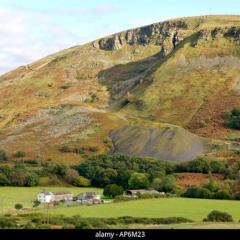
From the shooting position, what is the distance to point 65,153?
128 m

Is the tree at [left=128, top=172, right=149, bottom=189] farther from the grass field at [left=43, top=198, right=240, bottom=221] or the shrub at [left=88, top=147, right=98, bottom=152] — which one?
the shrub at [left=88, top=147, right=98, bottom=152]

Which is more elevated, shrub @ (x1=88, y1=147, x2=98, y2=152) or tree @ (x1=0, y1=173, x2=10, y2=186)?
tree @ (x1=0, y1=173, x2=10, y2=186)

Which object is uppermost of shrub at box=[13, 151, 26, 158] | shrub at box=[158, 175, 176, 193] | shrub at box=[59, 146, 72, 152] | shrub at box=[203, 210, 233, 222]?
shrub at box=[203, 210, 233, 222]

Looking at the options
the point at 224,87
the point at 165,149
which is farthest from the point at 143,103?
the point at 165,149

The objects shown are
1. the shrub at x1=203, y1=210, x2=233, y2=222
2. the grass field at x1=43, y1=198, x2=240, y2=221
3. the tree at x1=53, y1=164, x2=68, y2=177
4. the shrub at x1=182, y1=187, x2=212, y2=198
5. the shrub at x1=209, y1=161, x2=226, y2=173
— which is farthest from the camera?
the shrub at x1=209, y1=161, x2=226, y2=173

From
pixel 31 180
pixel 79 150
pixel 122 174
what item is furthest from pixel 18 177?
pixel 79 150

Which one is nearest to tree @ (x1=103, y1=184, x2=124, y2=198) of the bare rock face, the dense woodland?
the dense woodland

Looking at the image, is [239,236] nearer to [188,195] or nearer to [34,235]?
[34,235]

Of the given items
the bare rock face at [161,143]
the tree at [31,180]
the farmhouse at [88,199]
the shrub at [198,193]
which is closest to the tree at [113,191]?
the shrub at [198,193]

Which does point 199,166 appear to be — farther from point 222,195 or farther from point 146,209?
point 146,209

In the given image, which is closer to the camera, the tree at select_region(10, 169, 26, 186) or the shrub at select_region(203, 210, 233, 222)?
the shrub at select_region(203, 210, 233, 222)

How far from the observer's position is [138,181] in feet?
270

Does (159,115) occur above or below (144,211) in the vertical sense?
below

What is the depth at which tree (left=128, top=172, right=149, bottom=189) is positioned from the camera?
266 feet
